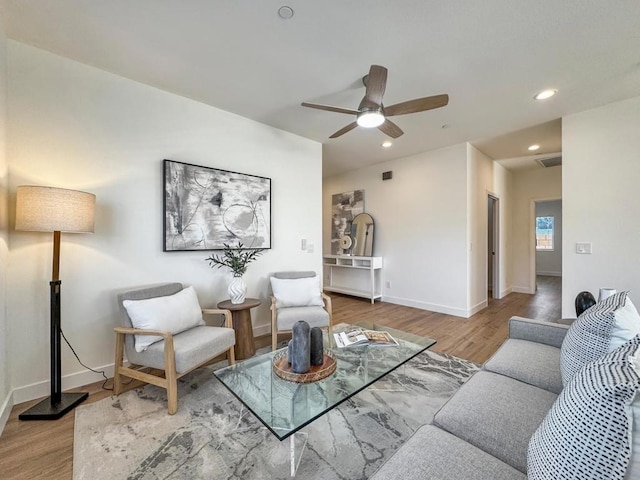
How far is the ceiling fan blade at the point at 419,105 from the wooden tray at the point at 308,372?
6.69 ft

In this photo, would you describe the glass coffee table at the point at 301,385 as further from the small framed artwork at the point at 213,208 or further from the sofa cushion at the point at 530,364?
the small framed artwork at the point at 213,208

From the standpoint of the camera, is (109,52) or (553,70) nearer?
(109,52)

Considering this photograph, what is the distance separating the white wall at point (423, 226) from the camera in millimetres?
4164

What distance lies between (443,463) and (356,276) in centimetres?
463

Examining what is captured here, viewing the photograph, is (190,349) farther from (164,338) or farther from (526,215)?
(526,215)

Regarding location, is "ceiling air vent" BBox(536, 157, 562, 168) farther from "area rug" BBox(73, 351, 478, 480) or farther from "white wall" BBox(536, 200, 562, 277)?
"area rug" BBox(73, 351, 478, 480)

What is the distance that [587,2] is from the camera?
167 cm

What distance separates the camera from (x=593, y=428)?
2.15 ft

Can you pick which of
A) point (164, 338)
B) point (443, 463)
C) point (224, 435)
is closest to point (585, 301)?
point (443, 463)

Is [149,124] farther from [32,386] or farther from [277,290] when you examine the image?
[32,386]

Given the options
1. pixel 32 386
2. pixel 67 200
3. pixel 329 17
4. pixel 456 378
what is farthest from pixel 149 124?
pixel 456 378

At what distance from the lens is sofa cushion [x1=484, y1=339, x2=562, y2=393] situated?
1438 millimetres

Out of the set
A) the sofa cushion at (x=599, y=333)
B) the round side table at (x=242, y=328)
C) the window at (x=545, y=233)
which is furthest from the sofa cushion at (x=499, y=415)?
the window at (x=545, y=233)

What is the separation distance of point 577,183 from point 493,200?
2.36 metres
